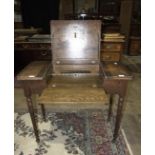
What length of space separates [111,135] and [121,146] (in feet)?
0.54

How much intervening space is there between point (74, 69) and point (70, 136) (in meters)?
0.59

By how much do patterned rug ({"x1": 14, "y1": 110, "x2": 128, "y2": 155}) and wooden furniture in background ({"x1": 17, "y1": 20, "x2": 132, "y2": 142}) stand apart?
0.11 meters

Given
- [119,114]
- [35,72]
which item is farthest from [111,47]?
[35,72]

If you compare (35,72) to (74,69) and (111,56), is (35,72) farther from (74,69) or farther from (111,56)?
(111,56)

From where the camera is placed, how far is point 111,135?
175cm

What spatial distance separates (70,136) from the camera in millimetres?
1726

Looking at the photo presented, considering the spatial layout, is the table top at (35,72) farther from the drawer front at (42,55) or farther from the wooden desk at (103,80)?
the drawer front at (42,55)

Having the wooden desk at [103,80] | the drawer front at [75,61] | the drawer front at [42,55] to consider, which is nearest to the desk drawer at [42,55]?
the drawer front at [42,55]

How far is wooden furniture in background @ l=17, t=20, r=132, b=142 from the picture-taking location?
148 cm

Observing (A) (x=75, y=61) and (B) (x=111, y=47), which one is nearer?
(A) (x=75, y=61)

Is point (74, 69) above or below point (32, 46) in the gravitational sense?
below

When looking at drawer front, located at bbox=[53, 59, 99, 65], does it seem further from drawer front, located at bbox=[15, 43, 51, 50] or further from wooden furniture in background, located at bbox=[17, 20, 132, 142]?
drawer front, located at bbox=[15, 43, 51, 50]

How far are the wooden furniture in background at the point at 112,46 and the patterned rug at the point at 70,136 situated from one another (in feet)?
3.18
